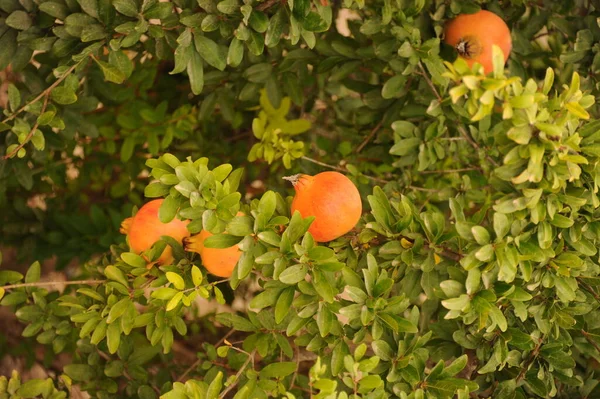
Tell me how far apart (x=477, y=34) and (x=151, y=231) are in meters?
0.62

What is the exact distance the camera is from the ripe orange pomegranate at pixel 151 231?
0.86 m

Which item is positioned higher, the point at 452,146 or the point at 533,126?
the point at 533,126

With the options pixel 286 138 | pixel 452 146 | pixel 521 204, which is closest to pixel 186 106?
pixel 286 138

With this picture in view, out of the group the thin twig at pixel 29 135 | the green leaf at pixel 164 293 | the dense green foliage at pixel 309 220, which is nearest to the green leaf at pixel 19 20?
the dense green foliage at pixel 309 220

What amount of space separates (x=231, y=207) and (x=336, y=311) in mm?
177

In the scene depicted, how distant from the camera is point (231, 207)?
694 millimetres

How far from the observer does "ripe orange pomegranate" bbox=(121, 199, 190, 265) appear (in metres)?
0.86

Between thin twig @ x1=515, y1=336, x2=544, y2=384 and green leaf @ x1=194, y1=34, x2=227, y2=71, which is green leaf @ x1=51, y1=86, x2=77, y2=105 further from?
thin twig @ x1=515, y1=336, x2=544, y2=384

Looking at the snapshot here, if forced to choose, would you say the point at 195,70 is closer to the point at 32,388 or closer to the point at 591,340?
the point at 32,388

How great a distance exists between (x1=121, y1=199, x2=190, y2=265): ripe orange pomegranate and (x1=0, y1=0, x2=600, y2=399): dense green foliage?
0.04 meters

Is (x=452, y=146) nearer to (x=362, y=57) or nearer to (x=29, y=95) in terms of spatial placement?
(x=362, y=57)

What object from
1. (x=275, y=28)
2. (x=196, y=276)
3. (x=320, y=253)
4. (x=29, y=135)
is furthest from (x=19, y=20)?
(x=320, y=253)

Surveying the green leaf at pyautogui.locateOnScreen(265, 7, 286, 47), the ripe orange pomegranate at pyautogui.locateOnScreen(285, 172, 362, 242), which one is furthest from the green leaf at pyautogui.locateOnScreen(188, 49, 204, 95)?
the ripe orange pomegranate at pyautogui.locateOnScreen(285, 172, 362, 242)

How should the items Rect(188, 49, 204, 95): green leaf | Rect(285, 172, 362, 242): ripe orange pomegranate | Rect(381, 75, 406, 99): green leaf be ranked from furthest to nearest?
Rect(381, 75, 406, 99): green leaf
Rect(188, 49, 204, 95): green leaf
Rect(285, 172, 362, 242): ripe orange pomegranate
